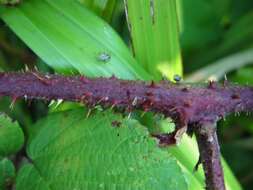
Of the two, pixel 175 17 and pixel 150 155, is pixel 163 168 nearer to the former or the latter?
pixel 150 155

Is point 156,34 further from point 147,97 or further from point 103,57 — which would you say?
point 147,97

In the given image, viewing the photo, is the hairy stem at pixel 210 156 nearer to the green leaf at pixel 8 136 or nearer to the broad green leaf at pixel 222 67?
the green leaf at pixel 8 136

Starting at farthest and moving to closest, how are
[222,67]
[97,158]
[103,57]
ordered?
[222,67] < [103,57] < [97,158]

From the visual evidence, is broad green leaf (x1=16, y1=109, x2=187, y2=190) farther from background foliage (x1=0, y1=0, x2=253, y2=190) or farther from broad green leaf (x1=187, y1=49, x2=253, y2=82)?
broad green leaf (x1=187, y1=49, x2=253, y2=82)

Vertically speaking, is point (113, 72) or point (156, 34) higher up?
point (156, 34)

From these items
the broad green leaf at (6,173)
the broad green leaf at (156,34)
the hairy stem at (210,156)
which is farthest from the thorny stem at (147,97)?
the broad green leaf at (156,34)

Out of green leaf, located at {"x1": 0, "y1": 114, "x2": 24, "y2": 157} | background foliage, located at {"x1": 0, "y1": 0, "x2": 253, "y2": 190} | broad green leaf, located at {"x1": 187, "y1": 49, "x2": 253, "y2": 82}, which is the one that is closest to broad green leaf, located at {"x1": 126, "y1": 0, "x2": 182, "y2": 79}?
background foliage, located at {"x1": 0, "y1": 0, "x2": 253, "y2": 190}

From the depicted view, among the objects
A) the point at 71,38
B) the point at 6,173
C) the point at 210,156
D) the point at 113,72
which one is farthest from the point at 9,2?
the point at 210,156
